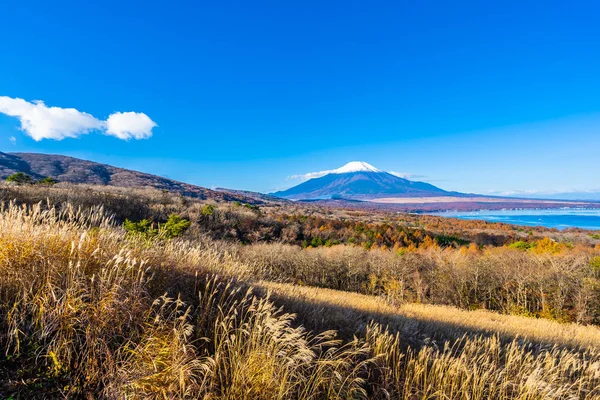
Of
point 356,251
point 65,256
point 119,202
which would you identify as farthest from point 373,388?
point 119,202

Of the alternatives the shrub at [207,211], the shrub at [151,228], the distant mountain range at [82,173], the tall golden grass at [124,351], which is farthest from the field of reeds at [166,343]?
the distant mountain range at [82,173]

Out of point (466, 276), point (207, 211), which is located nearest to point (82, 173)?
point (207, 211)

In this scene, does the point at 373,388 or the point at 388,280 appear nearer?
the point at 373,388

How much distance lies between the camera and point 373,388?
3.83 meters

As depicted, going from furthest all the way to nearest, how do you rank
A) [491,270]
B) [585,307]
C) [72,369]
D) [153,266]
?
[491,270], [585,307], [153,266], [72,369]

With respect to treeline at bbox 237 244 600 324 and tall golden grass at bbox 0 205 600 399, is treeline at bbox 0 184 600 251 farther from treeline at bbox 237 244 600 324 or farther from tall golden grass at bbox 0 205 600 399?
tall golden grass at bbox 0 205 600 399

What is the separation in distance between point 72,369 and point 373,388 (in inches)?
135

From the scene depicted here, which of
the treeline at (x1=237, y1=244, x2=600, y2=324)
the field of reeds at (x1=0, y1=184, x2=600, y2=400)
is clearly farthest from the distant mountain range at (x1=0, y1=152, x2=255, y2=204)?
the field of reeds at (x1=0, y1=184, x2=600, y2=400)

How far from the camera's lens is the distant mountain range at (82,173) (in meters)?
137

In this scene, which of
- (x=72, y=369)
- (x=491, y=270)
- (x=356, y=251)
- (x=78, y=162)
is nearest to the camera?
(x=72, y=369)

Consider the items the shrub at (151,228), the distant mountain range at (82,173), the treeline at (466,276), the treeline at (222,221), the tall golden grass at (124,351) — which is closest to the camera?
the tall golden grass at (124,351)

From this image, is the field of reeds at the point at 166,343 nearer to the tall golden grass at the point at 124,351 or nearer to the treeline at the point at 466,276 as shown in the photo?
the tall golden grass at the point at 124,351

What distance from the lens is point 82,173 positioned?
152 metres

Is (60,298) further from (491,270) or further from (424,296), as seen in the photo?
(491,270)
